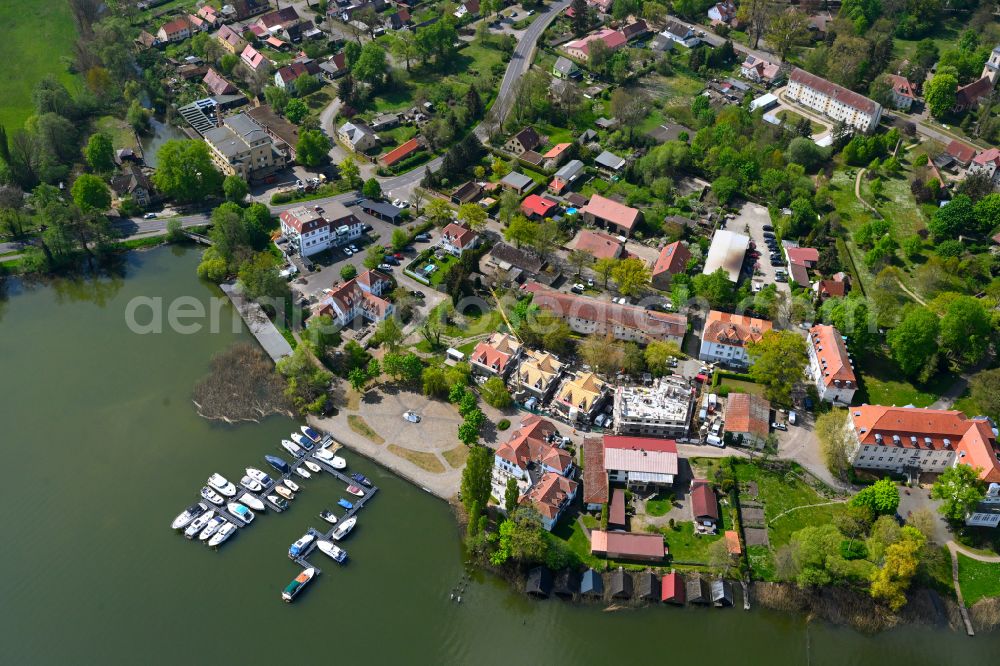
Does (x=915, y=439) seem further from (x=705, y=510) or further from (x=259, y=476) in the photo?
(x=259, y=476)

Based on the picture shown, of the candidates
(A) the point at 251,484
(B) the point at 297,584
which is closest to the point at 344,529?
(B) the point at 297,584

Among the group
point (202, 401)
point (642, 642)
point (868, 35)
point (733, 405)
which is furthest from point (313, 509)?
point (868, 35)

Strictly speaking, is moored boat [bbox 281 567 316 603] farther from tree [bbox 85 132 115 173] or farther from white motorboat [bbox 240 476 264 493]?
tree [bbox 85 132 115 173]

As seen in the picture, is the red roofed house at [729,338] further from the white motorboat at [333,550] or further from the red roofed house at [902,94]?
the red roofed house at [902,94]

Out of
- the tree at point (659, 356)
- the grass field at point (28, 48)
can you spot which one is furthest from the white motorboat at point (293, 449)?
the grass field at point (28, 48)

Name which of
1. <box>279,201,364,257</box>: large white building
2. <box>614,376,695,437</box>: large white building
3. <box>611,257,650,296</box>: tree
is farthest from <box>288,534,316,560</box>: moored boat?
<box>611,257,650,296</box>: tree

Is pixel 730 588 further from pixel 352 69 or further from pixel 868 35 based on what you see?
pixel 868 35
